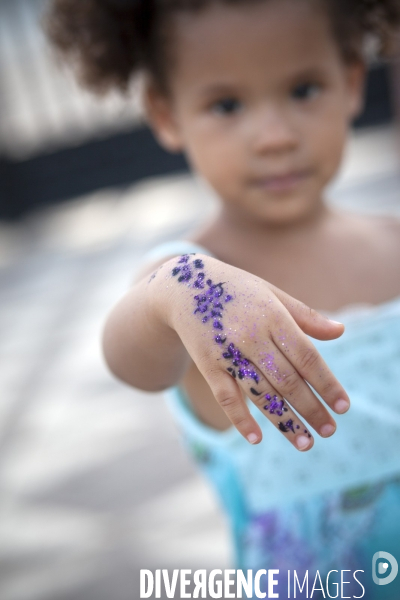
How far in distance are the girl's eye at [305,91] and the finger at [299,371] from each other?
367 mm

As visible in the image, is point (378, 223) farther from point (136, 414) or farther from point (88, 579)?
point (136, 414)

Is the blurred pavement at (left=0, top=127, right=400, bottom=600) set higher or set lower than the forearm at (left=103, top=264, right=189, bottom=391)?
lower

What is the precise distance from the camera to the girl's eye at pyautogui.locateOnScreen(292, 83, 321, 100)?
710mm

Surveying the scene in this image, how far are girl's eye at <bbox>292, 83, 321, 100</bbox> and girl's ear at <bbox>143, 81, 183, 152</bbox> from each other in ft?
0.63

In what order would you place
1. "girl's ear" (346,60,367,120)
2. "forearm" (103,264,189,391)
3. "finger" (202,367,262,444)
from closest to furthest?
"finger" (202,367,262,444) < "forearm" (103,264,189,391) < "girl's ear" (346,60,367,120)

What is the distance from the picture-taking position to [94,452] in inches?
64.4

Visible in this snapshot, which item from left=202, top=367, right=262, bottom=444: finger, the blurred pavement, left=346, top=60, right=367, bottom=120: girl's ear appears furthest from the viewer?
the blurred pavement

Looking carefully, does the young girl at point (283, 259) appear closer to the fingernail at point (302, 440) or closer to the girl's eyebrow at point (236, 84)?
the girl's eyebrow at point (236, 84)

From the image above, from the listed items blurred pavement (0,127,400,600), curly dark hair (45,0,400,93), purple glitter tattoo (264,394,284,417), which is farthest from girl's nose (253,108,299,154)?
blurred pavement (0,127,400,600)

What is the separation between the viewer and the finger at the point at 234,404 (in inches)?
17.4

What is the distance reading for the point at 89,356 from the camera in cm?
221

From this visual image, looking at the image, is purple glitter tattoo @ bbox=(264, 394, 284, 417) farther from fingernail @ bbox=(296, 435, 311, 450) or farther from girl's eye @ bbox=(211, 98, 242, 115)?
girl's eye @ bbox=(211, 98, 242, 115)

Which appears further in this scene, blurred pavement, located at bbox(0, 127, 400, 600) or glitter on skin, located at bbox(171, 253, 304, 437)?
blurred pavement, located at bbox(0, 127, 400, 600)

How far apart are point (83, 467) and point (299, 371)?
49.0 inches
